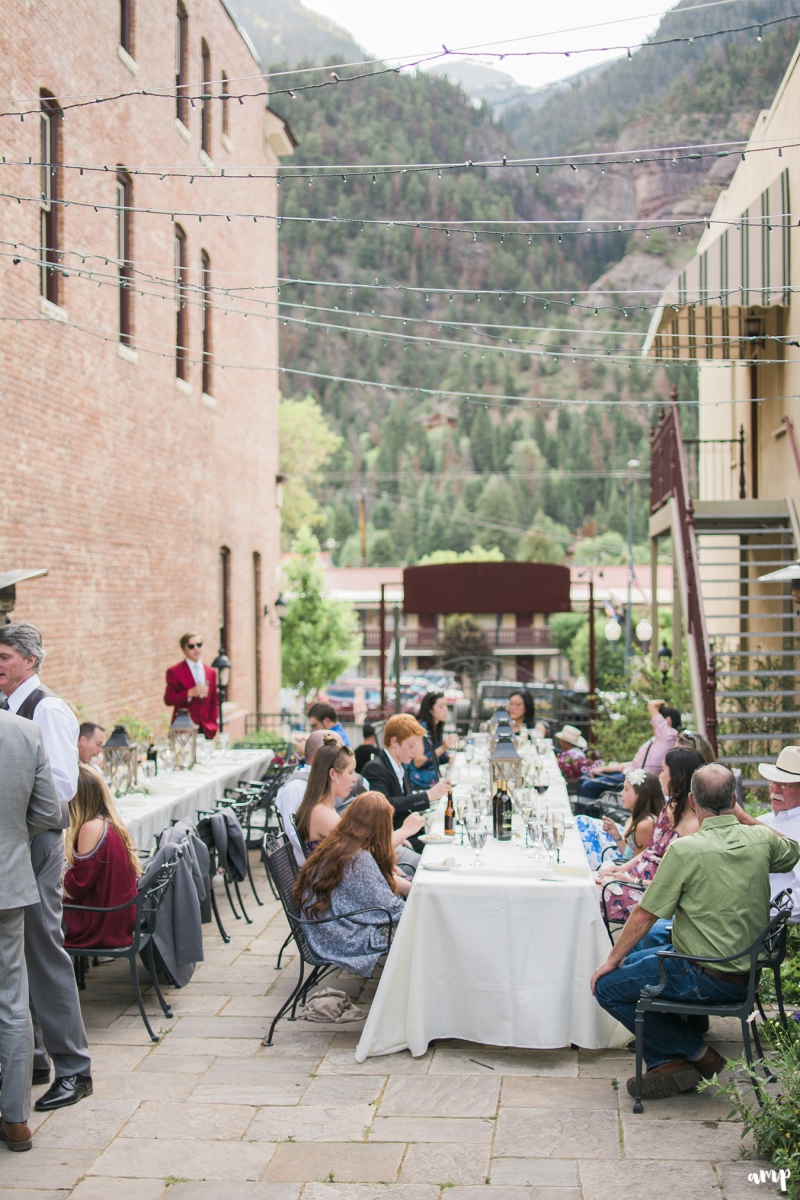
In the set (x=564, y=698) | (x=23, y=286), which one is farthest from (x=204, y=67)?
(x=564, y=698)

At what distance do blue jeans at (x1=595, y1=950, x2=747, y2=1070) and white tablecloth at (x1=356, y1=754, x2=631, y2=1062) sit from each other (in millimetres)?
418

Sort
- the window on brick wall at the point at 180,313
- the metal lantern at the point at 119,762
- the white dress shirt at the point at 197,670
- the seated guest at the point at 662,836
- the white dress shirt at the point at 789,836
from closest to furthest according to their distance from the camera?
the white dress shirt at the point at 789,836
the seated guest at the point at 662,836
the metal lantern at the point at 119,762
the white dress shirt at the point at 197,670
the window on brick wall at the point at 180,313

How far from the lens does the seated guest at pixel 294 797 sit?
21.9 feet

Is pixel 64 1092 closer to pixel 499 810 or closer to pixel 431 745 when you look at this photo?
pixel 499 810

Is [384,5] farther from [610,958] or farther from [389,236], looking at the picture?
[389,236]

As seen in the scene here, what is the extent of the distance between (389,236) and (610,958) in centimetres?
17045

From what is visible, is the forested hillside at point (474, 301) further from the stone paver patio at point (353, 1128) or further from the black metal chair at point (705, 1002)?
the black metal chair at point (705, 1002)

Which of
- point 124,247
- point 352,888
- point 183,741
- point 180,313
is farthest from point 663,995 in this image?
point 180,313

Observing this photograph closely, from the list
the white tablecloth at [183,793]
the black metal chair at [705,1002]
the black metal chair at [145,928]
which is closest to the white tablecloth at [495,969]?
the black metal chair at [705,1002]

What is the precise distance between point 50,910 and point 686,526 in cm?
891

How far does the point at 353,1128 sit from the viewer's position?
4.66 m

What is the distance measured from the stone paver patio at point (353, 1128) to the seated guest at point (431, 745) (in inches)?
132

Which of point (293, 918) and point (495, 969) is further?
point (293, 918)

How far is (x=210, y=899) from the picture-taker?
7.68 m
